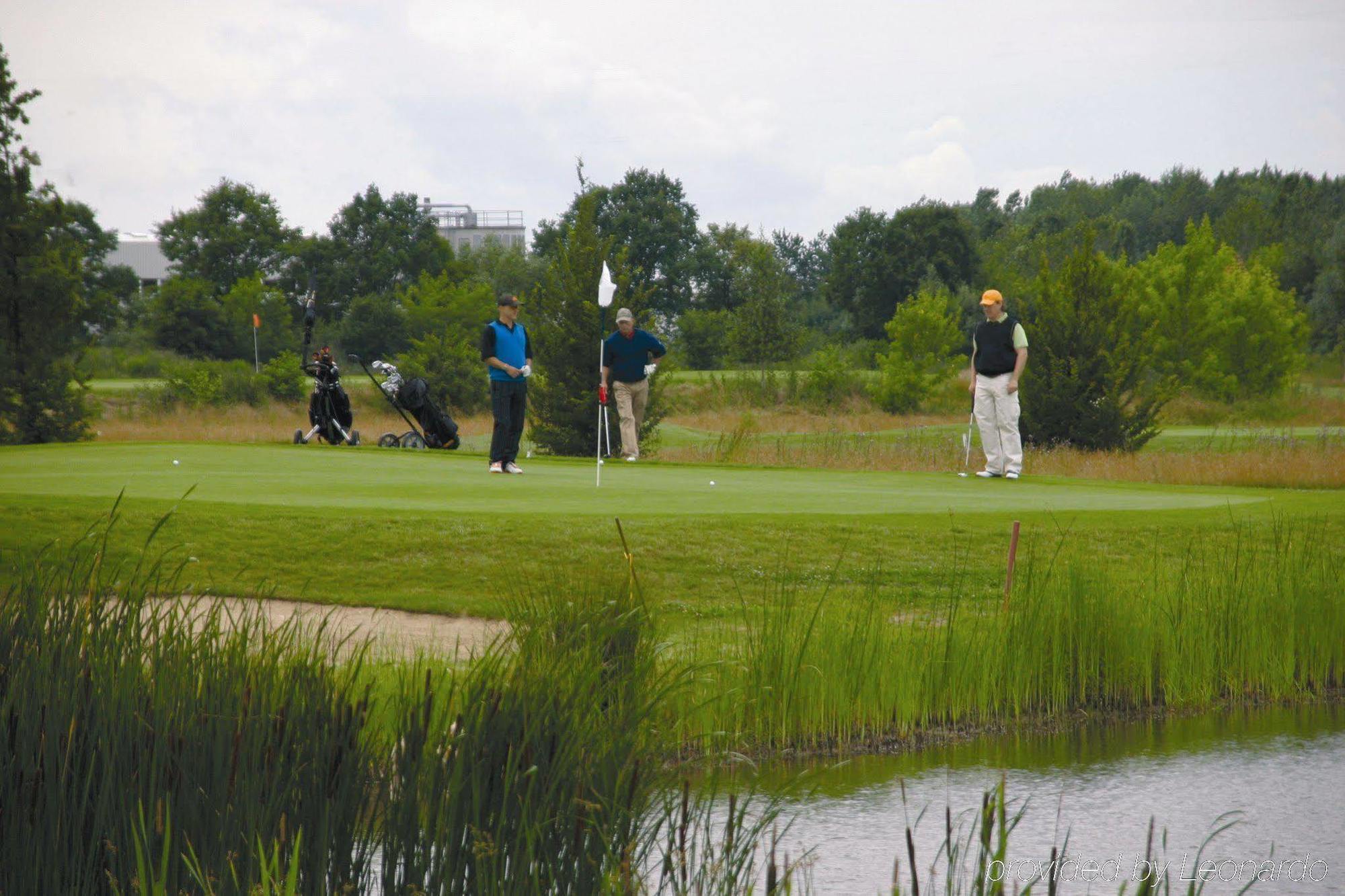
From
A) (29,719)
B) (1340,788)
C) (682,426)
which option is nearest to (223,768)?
(29,719)

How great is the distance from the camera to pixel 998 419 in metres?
16.2

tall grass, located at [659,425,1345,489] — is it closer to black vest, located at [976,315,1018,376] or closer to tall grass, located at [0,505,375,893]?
black vest, located at [976,315,1018,376]

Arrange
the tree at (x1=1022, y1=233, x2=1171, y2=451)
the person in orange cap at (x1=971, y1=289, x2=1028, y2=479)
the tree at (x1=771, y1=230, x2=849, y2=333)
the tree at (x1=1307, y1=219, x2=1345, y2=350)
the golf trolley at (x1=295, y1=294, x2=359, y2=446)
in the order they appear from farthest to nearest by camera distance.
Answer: the tree at (x1=771, y1=230, x2=849, y2=333) → the tree at (x1=1307, y1=219, x2=1345, y2=350) → the tree at (x1=1022, y1=233, x2=1171, y2=451) → the golf trolley at (x1=295, y1=294, x2=359, y2=446) → the person in orange cap at (x1=971, y1=289, x2=1028, y2=479)

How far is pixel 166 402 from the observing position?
42562mm

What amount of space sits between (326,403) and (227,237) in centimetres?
5065

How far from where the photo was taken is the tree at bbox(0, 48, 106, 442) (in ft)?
90.2

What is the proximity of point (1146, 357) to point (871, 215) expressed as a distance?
163 ft

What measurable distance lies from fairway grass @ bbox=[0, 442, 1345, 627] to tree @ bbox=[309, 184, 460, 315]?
57.2 metres

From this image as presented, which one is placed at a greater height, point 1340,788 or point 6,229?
point 6,229

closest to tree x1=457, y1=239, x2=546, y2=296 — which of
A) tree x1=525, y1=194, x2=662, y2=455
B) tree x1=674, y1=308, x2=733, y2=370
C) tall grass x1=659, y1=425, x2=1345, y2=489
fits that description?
tree x1=674, y1=308, x2=733, y2=370

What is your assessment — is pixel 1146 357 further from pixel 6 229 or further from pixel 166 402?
pixel 166 402

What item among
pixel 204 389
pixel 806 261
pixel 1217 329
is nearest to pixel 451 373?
pixel 204 389

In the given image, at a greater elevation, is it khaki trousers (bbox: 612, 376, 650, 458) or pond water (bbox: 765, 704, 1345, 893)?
khaki trousers (bbox: 612, 376, 650, 458)

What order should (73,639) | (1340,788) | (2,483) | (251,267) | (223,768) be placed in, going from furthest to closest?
(251,267) → (2,483) → (1340,788) → (73,639) → (223,768)
